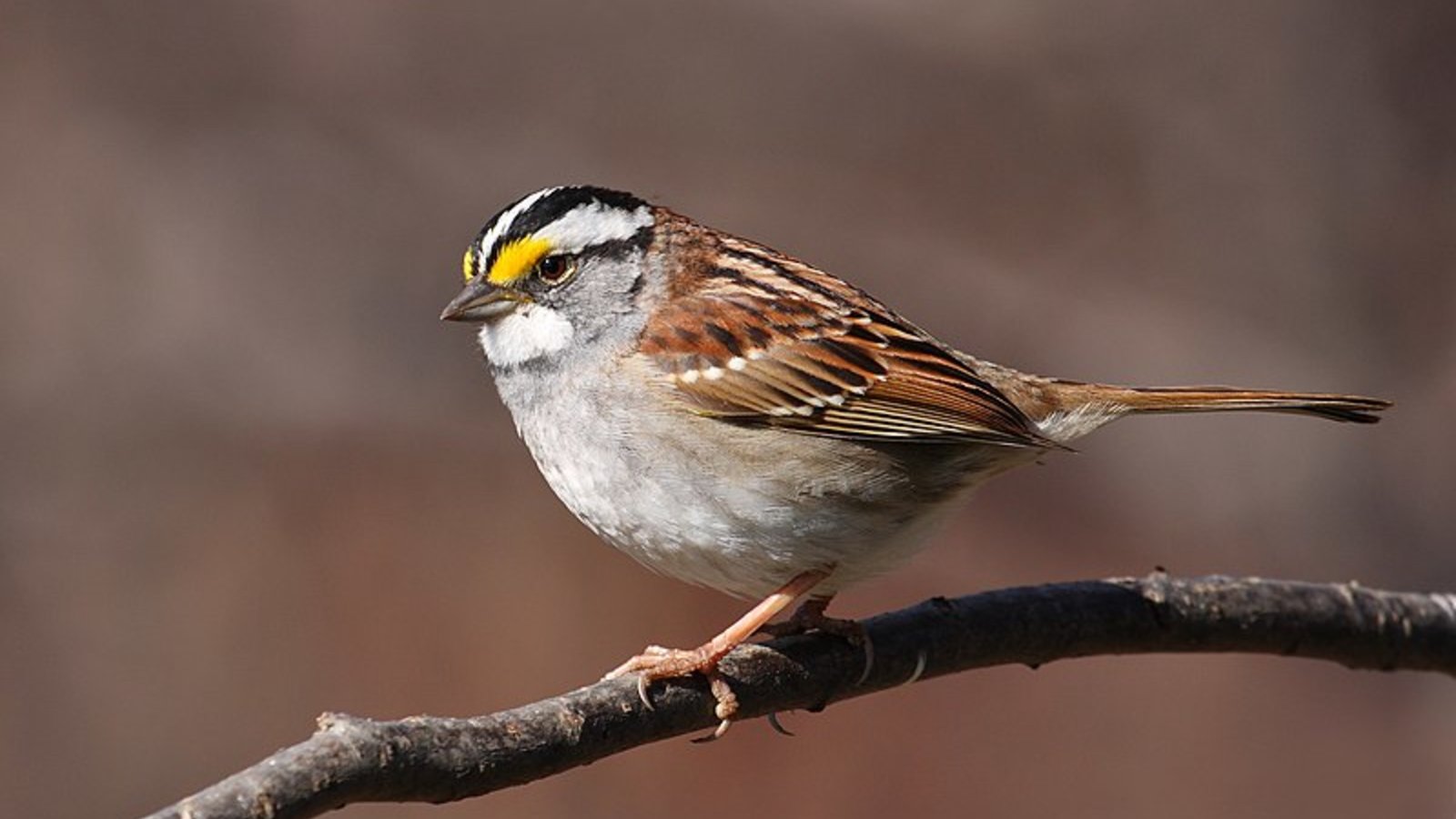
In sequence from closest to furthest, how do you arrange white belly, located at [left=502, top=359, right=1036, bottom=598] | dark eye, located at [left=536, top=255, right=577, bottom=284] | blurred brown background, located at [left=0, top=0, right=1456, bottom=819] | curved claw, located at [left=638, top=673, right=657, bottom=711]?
1. curved claw, located at [left=638, top=673, right=657, bottom=711]
2. white belly, located at [left=502, top=359, right=1036, bottom=598]
3. dark eye, located at [left=536, top=255, right=577, bottom=284]
4. blurred brown background, located at [left=0, top=0, right=1456, bottom=819]

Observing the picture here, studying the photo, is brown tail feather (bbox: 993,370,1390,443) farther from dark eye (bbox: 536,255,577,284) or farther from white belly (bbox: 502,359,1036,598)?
dark eye (bbox: 536,255,577,284)

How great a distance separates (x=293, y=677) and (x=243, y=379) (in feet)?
4.29

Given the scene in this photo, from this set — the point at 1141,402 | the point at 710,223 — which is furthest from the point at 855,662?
the point at 710,223

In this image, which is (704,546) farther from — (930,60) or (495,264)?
(930,60)

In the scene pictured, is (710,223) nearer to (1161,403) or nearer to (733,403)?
(1161,403)

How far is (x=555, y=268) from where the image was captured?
4.17m

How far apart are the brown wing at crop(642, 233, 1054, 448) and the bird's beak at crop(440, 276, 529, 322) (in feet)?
0.98

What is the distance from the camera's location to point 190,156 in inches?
316

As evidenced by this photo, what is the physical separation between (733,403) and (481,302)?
1.88 ft

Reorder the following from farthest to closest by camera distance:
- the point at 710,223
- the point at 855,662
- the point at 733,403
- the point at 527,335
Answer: the point at 710,223, the point at 527,335, the point at 733,403, the point at 855,662

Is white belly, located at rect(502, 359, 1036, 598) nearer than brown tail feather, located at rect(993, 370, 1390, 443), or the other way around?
white belly, located at rect(502, 359, 1036, 598)

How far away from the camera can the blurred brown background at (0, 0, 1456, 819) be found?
7.05 m

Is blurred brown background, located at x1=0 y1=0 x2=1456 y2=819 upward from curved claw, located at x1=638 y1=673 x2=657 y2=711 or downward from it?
upward

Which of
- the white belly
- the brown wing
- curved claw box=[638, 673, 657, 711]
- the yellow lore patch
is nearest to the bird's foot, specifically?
curved claw box=[638, 673, 657, 711]
